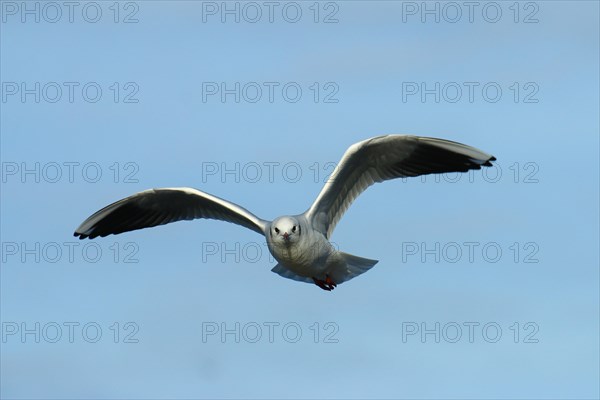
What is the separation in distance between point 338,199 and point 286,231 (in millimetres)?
1556

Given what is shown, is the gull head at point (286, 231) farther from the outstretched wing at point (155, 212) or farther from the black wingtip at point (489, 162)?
the black wingtip at point (489, 162)

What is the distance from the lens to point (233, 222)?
2108 cm

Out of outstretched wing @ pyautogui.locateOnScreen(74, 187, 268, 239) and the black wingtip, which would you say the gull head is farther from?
the black wingtip

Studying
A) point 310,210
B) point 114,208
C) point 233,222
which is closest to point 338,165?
point 310,210

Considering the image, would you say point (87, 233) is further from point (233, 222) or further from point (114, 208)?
point (233, 222)

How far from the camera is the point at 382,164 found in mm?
20125

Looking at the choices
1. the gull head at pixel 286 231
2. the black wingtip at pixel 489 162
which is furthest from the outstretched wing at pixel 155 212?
the black wingtip at pixel 489 162

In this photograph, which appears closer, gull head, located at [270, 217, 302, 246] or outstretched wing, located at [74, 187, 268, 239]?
gull head, located at [270, 217, 302, 246]

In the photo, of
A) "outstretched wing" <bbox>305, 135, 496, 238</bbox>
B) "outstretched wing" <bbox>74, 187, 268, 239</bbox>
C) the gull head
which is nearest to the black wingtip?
"outstretched wing" <bbox>305, 135, 496, 238</bbox>

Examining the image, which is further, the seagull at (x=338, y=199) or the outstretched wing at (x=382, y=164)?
the outstretched wing at (x=382, y=164)

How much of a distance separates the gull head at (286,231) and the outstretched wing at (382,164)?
2.21 feet

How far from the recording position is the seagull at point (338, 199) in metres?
19.2

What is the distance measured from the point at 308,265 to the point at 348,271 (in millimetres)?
825

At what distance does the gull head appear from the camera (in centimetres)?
1894
